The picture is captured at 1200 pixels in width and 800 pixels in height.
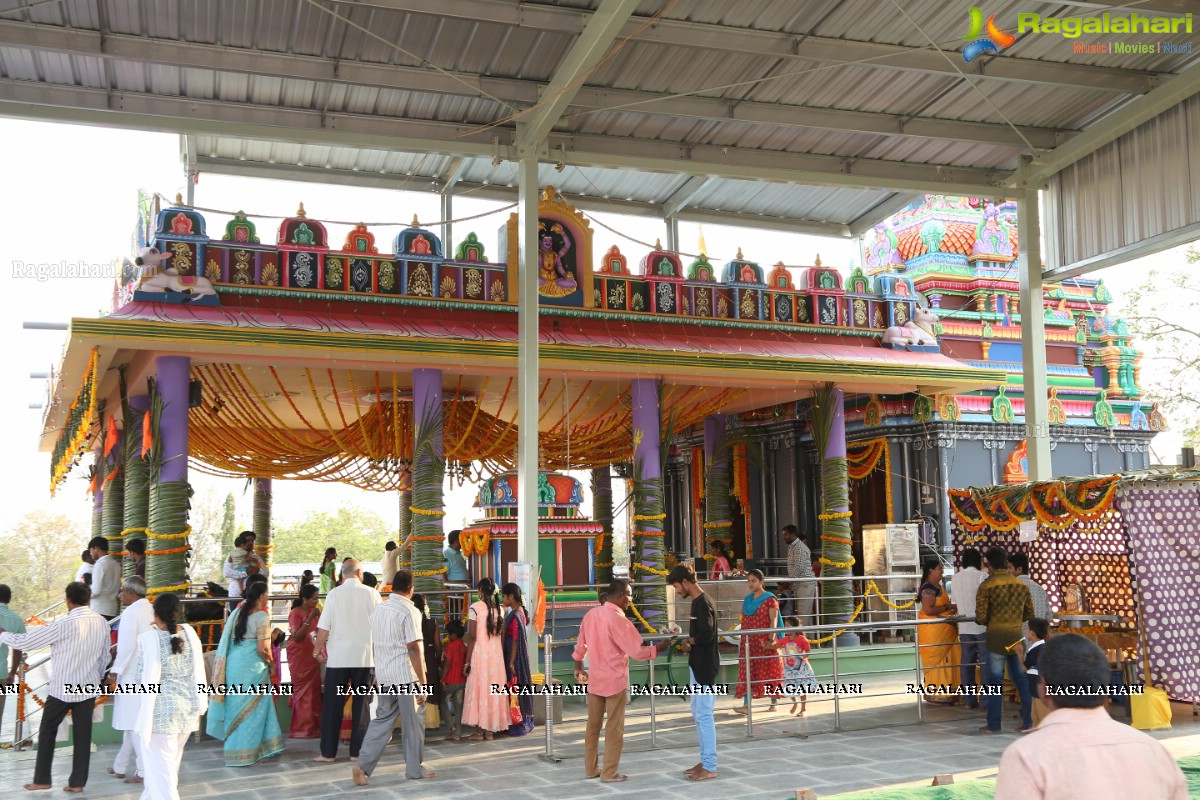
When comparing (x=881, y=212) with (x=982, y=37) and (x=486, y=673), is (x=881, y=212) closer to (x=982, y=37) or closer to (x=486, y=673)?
(x=982, y=37)

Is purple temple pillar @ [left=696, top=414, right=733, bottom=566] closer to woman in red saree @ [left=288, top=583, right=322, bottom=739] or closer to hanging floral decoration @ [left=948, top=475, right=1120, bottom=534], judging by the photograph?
hanging floral decoration @ [left=948, top=475, right=1120, bottom=534]

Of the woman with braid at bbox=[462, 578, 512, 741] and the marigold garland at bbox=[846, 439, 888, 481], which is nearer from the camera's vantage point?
the woman with braid at bbox=[462, 578, 512, 741]

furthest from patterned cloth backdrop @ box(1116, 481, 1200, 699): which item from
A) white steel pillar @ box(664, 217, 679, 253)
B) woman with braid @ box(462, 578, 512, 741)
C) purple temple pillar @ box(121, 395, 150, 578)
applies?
purple temple pillar @ box(121, 395, 150, 578)

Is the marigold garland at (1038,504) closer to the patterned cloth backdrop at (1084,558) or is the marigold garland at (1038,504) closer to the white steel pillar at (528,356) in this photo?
the patterned cloth backdrop at (1084,558)

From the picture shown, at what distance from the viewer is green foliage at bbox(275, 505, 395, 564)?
48.8m

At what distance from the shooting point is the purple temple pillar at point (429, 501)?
433 inches

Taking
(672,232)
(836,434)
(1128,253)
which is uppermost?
(672,232)

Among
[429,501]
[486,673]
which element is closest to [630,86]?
[429,501]

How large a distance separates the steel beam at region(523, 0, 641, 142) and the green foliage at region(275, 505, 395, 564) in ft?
132

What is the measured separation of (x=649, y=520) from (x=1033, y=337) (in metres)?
4.80

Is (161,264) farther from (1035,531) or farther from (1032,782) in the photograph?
(1032,782)

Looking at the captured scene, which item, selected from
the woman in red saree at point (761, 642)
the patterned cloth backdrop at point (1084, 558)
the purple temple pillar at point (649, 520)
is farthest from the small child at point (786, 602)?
the woman in red saree at point (761, 642)

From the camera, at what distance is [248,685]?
8.06m

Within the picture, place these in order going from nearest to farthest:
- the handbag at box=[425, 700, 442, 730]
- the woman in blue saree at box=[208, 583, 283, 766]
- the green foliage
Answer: the woman in blue saree at box=[208, 583, 283, 766] < the handbag at box=[425, 700, 442, 730] < the green foliage
